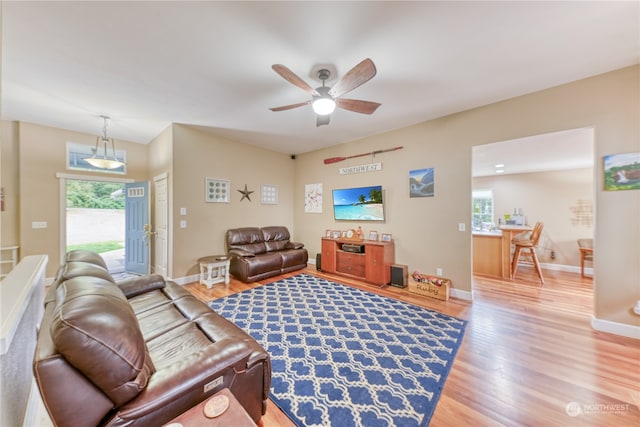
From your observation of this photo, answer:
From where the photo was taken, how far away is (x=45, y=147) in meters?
4.09

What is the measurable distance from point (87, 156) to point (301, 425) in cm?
610

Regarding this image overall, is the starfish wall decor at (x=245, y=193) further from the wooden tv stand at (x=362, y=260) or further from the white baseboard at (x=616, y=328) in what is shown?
the white baseboard at (x=616, y=328)

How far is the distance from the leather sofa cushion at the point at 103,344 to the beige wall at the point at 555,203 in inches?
310

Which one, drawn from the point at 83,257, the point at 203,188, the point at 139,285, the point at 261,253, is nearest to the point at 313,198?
the point at 261,253

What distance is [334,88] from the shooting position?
2.31 m

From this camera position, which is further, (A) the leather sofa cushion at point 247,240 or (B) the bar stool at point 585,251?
(A) the leather sofa cushion at point 247,240

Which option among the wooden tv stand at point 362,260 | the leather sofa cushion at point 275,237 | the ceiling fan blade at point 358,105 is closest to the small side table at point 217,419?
the ceiling fan blade at point 358,105

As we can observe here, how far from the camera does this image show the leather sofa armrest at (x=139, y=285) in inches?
90.1

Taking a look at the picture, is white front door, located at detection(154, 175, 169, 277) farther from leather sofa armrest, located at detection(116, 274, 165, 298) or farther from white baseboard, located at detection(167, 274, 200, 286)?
leather sofa armrest, located at detection(116, 274, 165, 298)

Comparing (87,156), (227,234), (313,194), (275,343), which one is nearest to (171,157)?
(227,234)

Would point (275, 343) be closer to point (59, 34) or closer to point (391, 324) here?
point (391, 324)

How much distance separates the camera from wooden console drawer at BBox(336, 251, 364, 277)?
14.2 feet

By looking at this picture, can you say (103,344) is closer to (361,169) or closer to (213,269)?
(213,269)

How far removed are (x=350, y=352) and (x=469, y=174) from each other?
3024mm
